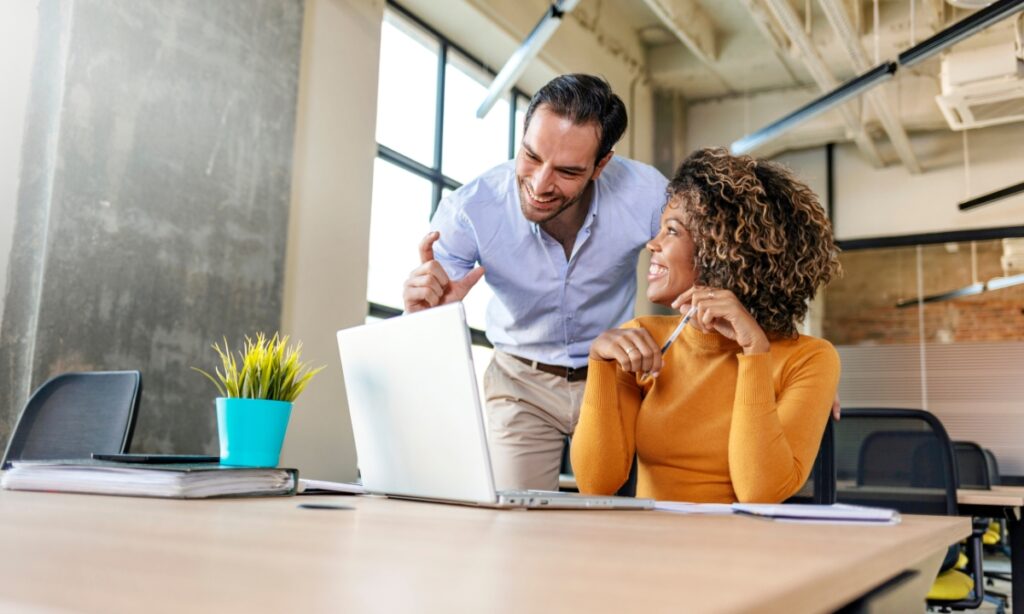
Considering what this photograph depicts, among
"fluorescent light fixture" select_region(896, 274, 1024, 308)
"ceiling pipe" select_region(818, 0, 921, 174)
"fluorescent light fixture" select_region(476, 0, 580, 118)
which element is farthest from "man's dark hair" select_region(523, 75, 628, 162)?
"fluorescent light fixture" select_region(896, 274, 1024, 308)

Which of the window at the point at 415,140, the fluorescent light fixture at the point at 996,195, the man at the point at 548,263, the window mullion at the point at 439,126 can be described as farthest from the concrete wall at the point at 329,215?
the fluorescent light fixture at the point at 996,195

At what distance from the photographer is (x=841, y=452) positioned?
2775 millimetres

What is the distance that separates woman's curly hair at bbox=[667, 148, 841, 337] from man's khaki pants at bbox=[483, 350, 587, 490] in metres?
0.61

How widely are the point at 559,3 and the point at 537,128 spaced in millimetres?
2388

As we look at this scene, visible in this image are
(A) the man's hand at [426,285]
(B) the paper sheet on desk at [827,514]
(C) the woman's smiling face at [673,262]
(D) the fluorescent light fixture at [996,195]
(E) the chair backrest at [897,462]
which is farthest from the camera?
(D) the fluorescent light fixture at [996,195]

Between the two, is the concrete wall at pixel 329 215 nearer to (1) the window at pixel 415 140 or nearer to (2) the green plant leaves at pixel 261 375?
(1) the window at pixel 415 140

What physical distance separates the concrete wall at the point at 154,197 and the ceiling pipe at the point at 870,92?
9.79 feet

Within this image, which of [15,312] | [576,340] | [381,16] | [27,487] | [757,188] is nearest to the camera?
[27,487]

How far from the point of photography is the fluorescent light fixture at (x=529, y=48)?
4.33 meters

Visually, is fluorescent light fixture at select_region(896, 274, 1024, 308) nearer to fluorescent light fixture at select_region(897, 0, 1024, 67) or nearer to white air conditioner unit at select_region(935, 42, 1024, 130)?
white air conditioner unit at select_region(935, 42, 1024, 130)

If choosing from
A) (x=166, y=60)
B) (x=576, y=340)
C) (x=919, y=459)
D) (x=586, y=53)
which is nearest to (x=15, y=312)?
(x=166, y=60)

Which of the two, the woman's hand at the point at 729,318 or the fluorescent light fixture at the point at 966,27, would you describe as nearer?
the woman's hand at the point at 729,318

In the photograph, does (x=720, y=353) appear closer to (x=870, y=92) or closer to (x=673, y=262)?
(x=673, y=262)

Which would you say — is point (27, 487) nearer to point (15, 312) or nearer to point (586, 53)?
point (15, 312)
